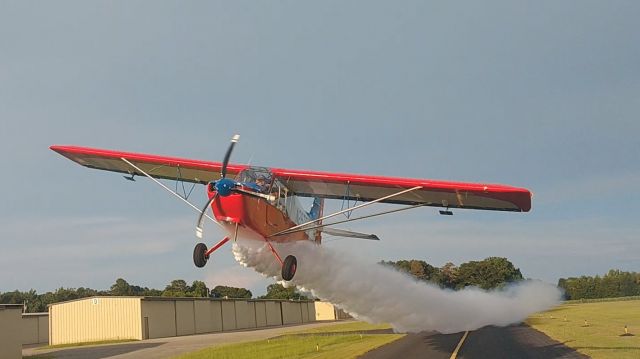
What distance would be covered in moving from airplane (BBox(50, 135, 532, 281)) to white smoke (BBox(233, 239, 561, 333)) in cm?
58

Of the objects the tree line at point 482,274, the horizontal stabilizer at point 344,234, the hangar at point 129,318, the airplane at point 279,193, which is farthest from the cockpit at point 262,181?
the tree line at point 482,274

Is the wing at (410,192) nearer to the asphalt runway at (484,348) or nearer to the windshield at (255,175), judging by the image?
the windshield at (255,175)

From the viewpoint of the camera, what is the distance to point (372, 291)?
24.8 meters

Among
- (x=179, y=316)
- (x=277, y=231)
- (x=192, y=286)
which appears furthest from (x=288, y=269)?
(x=192, y=286)

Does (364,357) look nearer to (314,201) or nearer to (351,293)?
(351,293)

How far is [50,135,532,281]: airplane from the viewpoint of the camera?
16.0m

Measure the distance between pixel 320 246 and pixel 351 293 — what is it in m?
2.87

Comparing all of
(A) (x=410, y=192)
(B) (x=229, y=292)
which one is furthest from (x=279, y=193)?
(B) (x=229, y=292)

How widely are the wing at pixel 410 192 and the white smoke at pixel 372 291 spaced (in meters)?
2.36

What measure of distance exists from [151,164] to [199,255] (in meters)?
6.16

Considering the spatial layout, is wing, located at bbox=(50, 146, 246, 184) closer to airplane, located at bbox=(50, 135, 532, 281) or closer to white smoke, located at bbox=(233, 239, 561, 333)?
airplane, located at bbox=(50, 135, 532, 281)

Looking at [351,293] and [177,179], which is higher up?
[177,179]

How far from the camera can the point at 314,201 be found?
24.0m

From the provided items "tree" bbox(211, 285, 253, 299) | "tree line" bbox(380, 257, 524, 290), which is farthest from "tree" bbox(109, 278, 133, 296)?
"tree line" bbox(380, 257, 524, 290)
